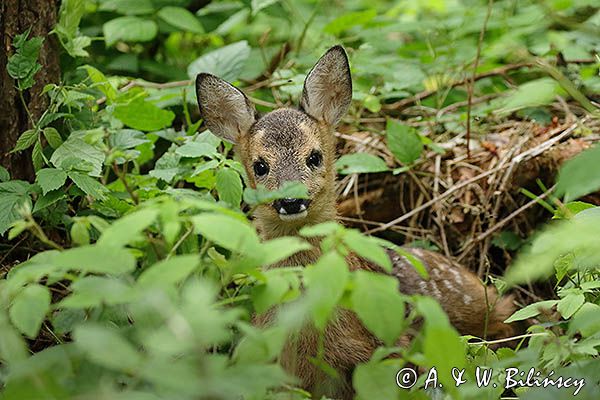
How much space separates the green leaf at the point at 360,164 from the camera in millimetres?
4703

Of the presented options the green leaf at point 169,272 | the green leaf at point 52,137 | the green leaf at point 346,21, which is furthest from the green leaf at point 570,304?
the green leaf at point 346,21

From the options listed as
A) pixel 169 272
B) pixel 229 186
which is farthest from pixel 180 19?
pixel 169 272

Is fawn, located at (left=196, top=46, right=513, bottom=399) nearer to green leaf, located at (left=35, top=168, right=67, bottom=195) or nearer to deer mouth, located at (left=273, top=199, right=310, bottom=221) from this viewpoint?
deer mouth, located at (left=273, top=199, right=310, bottom=221)

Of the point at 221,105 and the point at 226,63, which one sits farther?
the point at 226,63

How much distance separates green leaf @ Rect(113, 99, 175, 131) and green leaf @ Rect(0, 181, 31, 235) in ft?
2.73

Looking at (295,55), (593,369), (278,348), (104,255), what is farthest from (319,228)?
(295,55)

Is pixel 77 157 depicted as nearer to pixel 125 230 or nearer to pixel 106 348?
pixel 125 230

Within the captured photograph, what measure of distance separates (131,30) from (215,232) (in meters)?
3.75

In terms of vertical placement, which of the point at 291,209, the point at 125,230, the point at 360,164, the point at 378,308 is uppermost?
the point at 125,230

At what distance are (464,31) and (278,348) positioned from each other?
453 centimetres

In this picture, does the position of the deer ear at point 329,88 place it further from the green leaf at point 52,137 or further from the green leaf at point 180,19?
the green leaf at point 180,19

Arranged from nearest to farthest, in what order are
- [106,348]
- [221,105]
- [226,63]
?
1. [106,348]
2. [221,105]
3. [226,63]

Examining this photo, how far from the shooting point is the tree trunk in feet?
12.4

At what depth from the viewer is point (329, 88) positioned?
431cm
